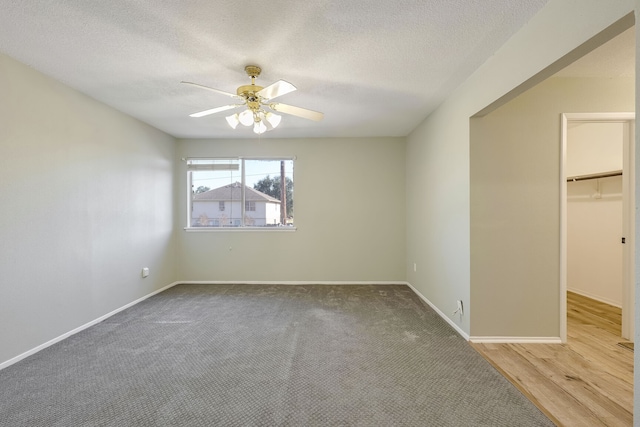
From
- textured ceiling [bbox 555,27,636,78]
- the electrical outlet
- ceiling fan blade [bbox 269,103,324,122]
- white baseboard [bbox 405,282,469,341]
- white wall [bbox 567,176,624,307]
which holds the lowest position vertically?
white baseboard [bbox 405,282,469,341]

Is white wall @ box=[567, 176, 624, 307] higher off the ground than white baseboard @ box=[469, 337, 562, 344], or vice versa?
white wall @ box=[567, 176, 624, 307]

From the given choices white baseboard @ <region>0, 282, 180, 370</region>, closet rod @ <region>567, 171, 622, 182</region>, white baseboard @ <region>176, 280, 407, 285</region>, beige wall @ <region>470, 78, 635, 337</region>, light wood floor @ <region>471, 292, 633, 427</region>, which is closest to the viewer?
light wood floor @ <region>471, 292, 633, 427</region>

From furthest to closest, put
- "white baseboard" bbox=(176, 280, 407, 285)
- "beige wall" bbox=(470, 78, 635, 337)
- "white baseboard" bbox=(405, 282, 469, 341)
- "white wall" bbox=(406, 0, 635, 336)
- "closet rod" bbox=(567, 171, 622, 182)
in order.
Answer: "white baseboard" bbox=(176, 280, 407, 285) < "closet rod" bbox=(567, 171, 622, 182) < "white baseboard" bbox=(405, 282, 469, 341) < "beige wall" bbox=(470, 78, 635, 337) < "white wall" bbox=(406, 0, 635, 336)

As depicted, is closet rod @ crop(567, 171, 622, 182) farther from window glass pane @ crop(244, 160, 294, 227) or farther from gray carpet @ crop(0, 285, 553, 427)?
window glass pane @ crop(244, 160, 294, 227)

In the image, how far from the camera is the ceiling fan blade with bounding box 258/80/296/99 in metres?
1.82

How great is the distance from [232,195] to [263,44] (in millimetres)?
3002

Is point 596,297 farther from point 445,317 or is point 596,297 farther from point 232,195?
point 232,195

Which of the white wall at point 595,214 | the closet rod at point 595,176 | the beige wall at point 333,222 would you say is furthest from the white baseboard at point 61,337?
the closet rod at point 595,176

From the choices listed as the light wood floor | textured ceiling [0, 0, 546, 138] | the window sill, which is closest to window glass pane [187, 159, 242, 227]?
the window sill

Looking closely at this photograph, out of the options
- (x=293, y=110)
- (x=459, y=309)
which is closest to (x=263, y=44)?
(x=293, y=110)

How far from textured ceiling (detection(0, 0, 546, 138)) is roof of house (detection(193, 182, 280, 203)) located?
1.79 metres

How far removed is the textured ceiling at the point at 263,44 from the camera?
161 centimetres

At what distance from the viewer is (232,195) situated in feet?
15.1

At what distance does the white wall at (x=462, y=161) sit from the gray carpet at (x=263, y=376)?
0.45 metres
